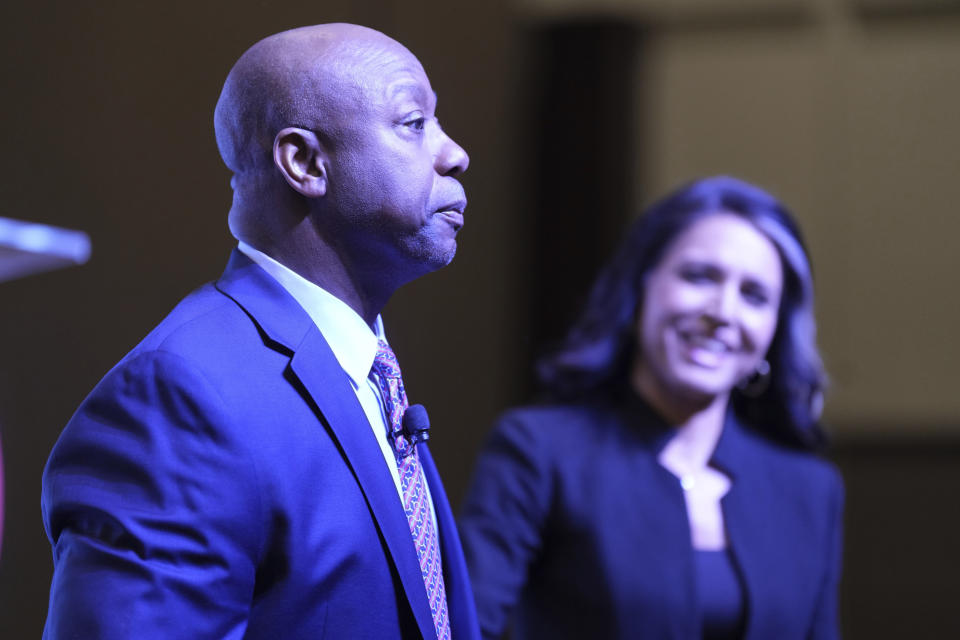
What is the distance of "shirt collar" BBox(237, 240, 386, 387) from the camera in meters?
1.00

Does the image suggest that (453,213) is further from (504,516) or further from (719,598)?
(719,598)

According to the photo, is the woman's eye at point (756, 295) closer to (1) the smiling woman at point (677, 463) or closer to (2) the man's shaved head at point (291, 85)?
(1) the smiling woman at point (677, 463)

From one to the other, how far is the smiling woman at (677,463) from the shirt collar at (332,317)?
805mm

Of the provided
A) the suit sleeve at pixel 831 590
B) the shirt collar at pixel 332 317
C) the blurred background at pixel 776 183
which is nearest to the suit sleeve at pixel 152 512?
the shirt collar at pixel 332 317

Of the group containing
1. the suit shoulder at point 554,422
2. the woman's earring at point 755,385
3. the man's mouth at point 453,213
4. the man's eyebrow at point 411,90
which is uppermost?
the man's eyebrow at point 411,90

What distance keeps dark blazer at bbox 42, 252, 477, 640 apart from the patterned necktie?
5cm

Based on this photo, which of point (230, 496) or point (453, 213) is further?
point (453, 213)

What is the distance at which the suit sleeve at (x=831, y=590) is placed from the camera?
6.17 feet

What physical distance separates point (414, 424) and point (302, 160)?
26cm

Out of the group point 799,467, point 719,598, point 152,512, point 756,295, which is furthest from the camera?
point 799,467

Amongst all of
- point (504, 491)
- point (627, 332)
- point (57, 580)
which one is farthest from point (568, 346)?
point (57, 580)

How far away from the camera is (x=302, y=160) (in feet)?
3.17

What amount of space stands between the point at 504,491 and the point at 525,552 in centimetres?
10

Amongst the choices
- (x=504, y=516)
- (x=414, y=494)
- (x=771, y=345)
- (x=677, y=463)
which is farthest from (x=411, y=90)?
(x=771, y=345)
